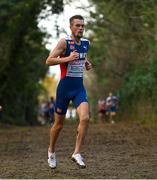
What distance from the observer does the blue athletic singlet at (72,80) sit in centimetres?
996

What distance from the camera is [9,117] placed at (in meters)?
39.6

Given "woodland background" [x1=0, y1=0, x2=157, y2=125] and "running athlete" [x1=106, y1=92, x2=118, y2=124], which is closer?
"woodland background" [x1=0, y1=0, x2=157, y2=125]

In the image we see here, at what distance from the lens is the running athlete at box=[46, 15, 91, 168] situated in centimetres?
983

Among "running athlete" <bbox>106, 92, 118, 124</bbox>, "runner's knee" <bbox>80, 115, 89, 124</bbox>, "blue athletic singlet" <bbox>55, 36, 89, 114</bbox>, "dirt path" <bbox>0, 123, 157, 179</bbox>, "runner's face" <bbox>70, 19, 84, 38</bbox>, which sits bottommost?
"running athlete" <bbox>106, 92, 118, 124</bbox>

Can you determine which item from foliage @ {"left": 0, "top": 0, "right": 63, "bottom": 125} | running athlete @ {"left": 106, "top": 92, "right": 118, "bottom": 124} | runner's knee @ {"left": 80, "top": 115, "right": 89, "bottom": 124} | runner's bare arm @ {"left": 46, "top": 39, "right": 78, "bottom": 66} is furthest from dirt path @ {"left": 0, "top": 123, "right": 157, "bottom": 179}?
running athlete @ {"left": 106, "top": 92, "right": 118, "bottom": 124}

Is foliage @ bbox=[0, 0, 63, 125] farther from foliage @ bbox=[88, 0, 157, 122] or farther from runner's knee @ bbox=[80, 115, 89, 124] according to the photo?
runner's knee @ bbox=[80, 115, 89, 124]

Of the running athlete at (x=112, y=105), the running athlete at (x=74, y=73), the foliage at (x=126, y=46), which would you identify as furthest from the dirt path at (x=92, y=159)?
the running athlete at (x=112, y=105)

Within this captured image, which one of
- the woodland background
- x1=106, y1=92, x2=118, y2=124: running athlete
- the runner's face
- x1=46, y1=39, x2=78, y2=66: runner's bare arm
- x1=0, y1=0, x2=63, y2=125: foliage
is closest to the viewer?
x1=46, y1=39, x2=78, y2=66: runner's bare arm

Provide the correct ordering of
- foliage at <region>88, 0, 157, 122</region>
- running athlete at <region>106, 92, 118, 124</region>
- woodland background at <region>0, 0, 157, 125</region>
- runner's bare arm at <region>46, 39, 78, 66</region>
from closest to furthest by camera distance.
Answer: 1. runner's bare arm at <region>46, 39, 78, 66</region>
2. foliage at <region>88, 0, 157, 122</region>
3. woodland background at <region>0, 0, 157, 125</region>
4. running athlete at <region>106, 92, 118, 124</region>

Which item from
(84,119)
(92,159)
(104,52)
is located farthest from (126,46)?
(84,119)

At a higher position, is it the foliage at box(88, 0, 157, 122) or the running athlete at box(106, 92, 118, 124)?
the foliage at box(88, 0, 157, 122)

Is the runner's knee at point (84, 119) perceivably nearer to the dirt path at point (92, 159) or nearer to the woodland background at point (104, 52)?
the dirt path at point (92, 159)

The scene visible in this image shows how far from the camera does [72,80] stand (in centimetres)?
1006

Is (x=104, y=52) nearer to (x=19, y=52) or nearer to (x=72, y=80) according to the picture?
(x=19, y=52)
